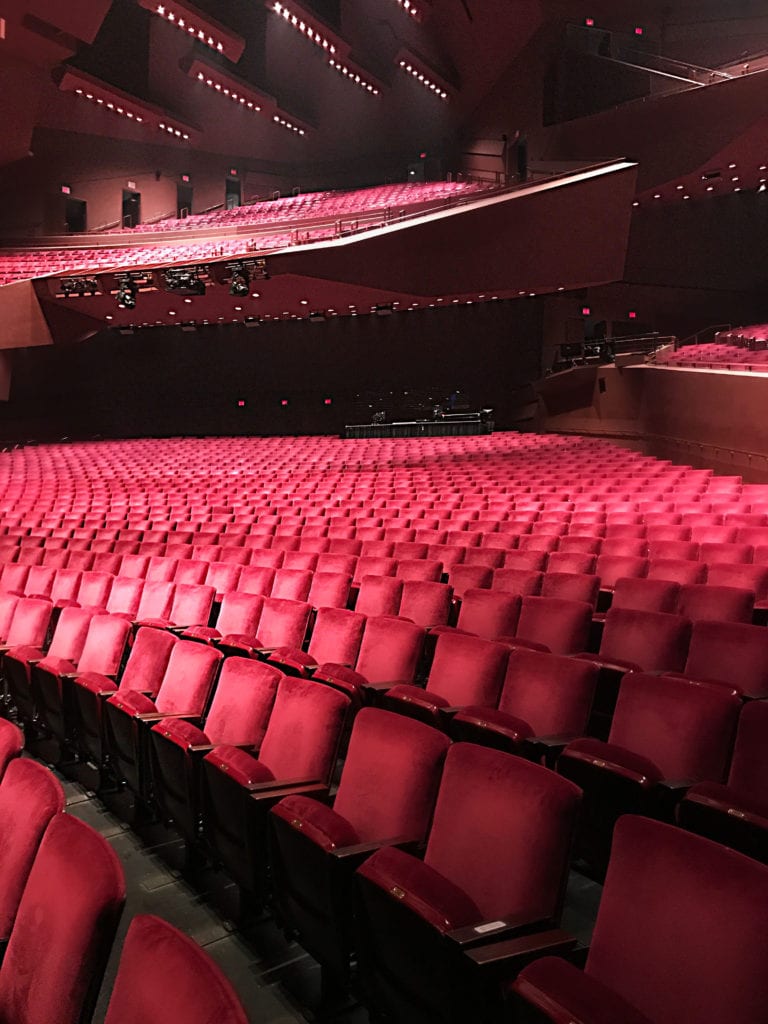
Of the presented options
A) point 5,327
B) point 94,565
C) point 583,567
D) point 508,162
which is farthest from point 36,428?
point 583,567

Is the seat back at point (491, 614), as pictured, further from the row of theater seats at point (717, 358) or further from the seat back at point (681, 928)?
the row of theater seats at point (717, 358)

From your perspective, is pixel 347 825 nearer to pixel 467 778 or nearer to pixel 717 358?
pixel 467 778

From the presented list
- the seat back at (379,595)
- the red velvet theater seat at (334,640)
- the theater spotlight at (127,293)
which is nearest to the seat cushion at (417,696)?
the red velvet theater seat at (334,640)

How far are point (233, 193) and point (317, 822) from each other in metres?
11.7

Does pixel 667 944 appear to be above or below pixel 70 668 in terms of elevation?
above

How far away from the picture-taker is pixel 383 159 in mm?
11008

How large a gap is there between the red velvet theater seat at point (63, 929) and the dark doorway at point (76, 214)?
36.5ft

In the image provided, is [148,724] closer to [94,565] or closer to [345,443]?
[94,565]

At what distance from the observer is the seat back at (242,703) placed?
4.75 ft

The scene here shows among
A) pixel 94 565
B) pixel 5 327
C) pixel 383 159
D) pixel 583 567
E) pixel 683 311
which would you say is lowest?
pixel 94 565

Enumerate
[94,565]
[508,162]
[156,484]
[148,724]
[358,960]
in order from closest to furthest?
[358,960]
[148,724]
[94,565]
[156,484]
[508,162]

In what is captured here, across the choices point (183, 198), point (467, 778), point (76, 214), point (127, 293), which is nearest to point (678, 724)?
point (467, 778)

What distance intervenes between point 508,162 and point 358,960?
384 inches

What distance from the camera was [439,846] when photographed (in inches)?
38.9
